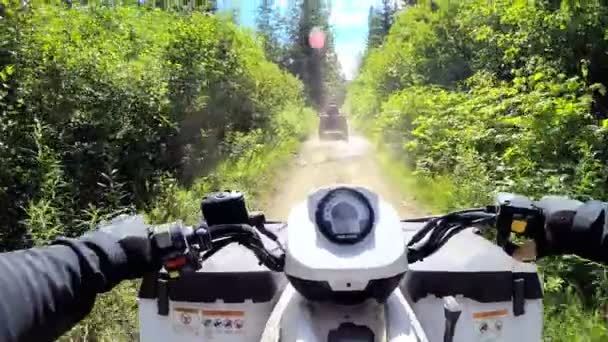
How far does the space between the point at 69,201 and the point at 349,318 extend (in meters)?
7.60

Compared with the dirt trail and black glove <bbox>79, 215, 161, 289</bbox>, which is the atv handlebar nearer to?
black glove <bbox>79, 215, 161, 289</bbox>

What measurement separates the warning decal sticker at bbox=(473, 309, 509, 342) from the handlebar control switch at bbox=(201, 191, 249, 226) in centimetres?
97

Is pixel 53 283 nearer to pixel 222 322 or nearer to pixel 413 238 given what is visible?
pixel 222 322

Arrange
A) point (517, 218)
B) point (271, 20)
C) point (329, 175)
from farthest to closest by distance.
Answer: point (271, 20)
point (329, 175)
point (517, 218)

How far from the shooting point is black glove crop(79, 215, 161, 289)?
1.93 meters

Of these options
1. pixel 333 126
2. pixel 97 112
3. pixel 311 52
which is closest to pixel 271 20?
pixel 311 52

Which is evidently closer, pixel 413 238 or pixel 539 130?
pixel 413 238

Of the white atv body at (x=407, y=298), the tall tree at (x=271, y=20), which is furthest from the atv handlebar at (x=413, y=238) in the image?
the tall tree at (x=271, y=20)

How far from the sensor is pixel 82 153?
10.4 metres

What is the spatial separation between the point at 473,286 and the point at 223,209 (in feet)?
3.27

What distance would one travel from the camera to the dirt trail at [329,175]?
13.8m

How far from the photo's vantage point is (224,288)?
264cm

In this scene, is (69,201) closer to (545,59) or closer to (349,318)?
(545,59)

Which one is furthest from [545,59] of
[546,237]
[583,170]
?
[546,237]
